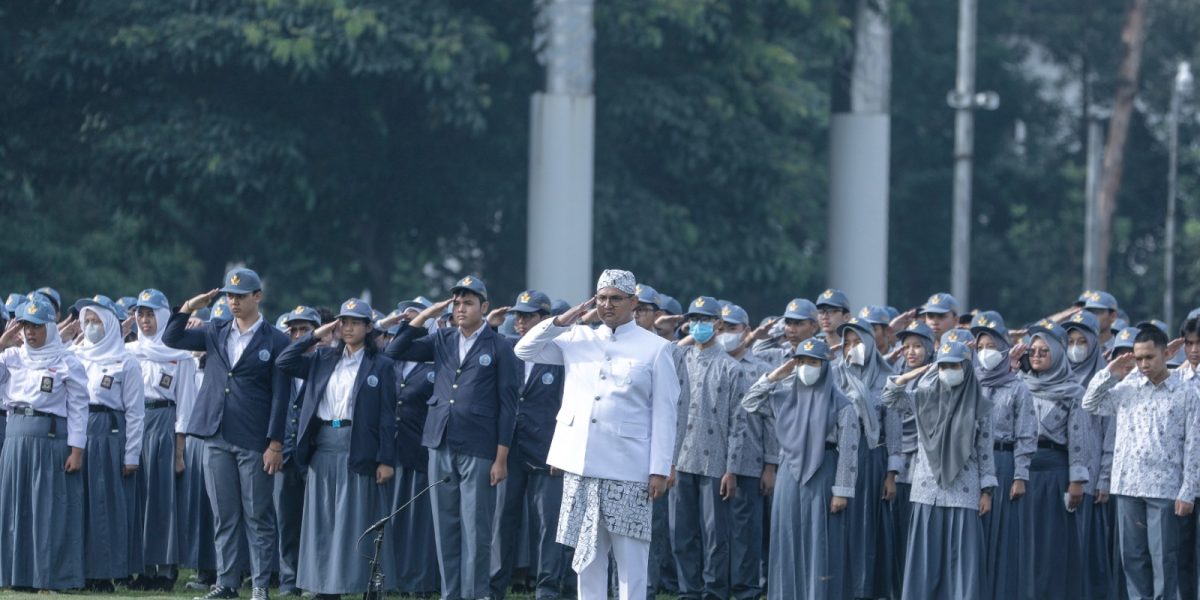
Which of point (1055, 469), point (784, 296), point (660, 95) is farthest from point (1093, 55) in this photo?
point (1055, 469)

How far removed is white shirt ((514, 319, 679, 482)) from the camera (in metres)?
11.5

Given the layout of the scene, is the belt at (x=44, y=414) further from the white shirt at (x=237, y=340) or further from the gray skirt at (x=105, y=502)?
the white shirt at (x=237, y=340)

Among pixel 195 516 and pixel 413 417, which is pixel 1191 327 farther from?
pixel 195 516

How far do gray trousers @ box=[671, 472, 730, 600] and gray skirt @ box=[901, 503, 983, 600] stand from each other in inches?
66.2

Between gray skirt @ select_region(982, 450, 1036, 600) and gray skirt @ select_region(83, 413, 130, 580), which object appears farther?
gray skirt @ select_region(83, 413, 130, 580)

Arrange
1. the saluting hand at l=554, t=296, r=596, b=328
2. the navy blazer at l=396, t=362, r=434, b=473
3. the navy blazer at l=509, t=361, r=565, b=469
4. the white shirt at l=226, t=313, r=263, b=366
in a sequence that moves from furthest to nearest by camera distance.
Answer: the navy blazer at l=509, t=361, r=565, b=469
the navy blazer at l=396, t=362, r=434, b=473
the white shirt at l=226, t=313, r=263, b=366
the saluting hand at l=554, t=296, r=596, b=328

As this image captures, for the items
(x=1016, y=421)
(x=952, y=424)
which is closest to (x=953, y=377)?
(x=952, y=424)

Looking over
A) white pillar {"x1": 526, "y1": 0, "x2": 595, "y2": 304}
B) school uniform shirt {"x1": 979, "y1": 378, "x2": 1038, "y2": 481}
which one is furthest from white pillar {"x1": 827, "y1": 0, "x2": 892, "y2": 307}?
school uniform shirt {"x1": 979, "y1": 378, "x2": 1038, "y2": 481}

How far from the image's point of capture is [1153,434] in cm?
1364

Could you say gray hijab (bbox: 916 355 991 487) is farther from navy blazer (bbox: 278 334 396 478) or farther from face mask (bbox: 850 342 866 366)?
navy blazer (bbox: 278 334 396 478)

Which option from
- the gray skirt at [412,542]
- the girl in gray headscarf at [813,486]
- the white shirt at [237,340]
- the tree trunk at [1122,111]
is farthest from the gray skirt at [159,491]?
the tree trunk at [1122,111]

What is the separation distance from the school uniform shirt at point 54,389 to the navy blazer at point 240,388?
0.73 meters

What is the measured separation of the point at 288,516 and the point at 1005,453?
5055mm

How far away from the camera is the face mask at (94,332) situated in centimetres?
1460
